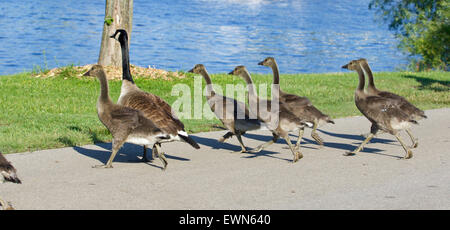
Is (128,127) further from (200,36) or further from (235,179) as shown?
(200,36)

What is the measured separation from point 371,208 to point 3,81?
1200 cm

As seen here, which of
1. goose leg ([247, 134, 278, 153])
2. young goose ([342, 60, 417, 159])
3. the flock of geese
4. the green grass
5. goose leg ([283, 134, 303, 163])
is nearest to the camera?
the flock of geese

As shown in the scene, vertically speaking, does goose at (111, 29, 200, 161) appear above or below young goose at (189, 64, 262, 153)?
above

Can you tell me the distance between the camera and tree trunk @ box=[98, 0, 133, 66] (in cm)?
1647

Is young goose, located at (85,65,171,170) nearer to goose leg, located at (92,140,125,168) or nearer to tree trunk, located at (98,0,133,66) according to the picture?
goose leg, located at (92,140,125,168)

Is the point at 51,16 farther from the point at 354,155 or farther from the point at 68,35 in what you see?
the point at 354,155

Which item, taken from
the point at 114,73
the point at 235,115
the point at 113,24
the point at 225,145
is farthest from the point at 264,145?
the point at 113,24

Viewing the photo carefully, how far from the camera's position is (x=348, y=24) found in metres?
51.5

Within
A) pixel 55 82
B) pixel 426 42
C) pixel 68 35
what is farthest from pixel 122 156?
pixel 68 35

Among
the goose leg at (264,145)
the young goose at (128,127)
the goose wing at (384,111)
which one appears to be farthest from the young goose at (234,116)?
the goose wing at (384,111)

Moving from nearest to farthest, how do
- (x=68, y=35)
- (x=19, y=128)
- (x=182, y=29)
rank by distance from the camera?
(x=19, y=128) < (x=68, y=35) < (x=182, y=29)

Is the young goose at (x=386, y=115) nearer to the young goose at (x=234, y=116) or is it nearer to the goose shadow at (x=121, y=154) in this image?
the young goose at (x=234, y=116)

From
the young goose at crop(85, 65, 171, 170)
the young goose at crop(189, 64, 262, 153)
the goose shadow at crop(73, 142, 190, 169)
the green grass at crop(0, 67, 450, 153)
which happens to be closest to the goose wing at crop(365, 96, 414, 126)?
the young goose at crop(189, 64, 262, 153)

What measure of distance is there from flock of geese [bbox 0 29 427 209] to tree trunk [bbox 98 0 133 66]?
6255mm
